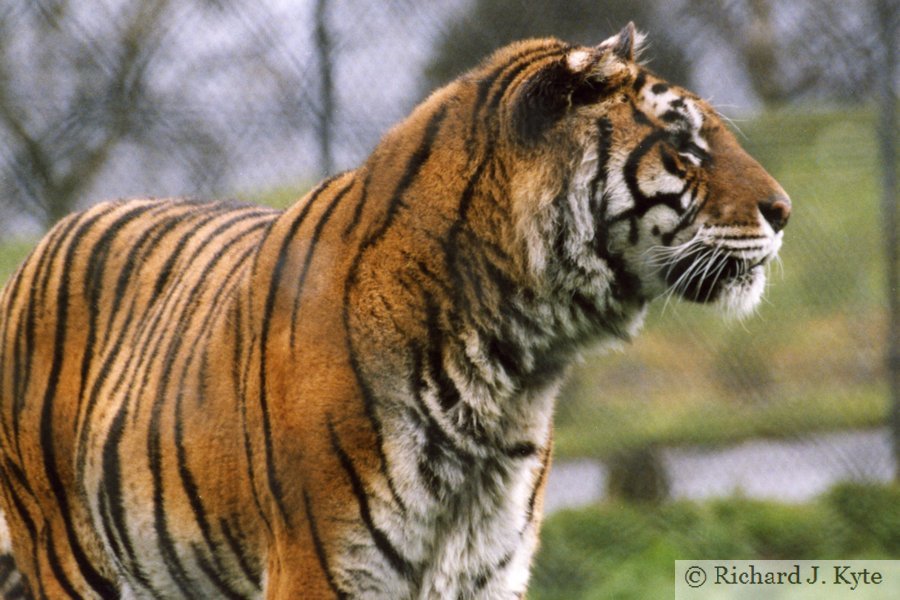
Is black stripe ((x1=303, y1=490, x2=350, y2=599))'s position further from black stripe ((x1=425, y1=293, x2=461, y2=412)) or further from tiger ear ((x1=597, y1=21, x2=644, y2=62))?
tiger ear ((x1=597, y1=21, x2=644, y2=62))

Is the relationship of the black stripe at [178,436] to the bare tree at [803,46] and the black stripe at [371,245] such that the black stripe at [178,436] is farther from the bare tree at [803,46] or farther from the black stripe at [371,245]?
the bare tree at [803,46]

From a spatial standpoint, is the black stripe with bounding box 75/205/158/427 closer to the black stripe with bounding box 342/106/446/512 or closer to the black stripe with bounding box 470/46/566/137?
the black stripe with bounding box 342/106/446/512

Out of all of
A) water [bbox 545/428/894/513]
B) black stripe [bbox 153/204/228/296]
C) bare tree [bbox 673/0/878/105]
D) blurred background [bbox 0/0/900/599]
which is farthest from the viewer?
water [bbox 545/428/894/513]

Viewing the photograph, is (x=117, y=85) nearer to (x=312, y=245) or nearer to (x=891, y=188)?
(x=312, y=245)

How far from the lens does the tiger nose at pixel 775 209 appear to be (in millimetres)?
2176

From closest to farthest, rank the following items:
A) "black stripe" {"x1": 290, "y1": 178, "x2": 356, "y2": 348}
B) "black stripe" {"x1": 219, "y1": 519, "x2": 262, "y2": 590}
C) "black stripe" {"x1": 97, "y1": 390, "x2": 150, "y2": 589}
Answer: "black stripe" {"x1": 290, "y1": 178, "x2": 356, "y2": 348}, "black stripe" {"x1": 219, "y1": 519, "x2": 262, "y2": 590}, "black stripe" {"x1": 97, "y1": 390, "x2": 150, "y2": 589}

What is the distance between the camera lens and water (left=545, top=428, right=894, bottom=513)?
4633mm

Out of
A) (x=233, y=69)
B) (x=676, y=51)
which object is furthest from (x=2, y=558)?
(x=676, y=51)

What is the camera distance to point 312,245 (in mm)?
2273

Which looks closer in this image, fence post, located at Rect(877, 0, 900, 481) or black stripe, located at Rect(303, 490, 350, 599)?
black stripe, located at Rect(303, 490, 350, 599)

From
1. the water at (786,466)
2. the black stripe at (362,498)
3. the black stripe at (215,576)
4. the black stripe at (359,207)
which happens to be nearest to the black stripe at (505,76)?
the black stripe at (359,207)

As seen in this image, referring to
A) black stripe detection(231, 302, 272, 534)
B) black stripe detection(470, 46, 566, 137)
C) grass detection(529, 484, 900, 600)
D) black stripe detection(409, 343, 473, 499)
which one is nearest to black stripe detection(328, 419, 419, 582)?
black stripe detection(409, 343, 473, 499)

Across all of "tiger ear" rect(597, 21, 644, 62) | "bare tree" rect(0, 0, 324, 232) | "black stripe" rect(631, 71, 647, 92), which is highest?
"bare tree" rect(0, 0, 324, 232)

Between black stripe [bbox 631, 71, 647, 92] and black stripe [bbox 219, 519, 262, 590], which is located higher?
black stripe [bbox 631, 71, 647, 92]
